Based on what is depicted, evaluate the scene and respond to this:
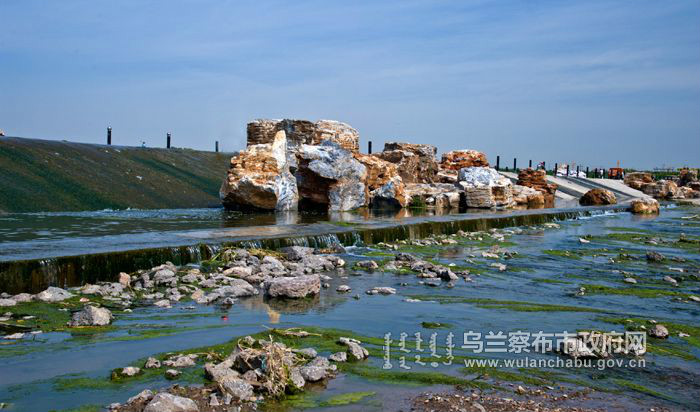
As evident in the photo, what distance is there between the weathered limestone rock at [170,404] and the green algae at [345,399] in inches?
37.4

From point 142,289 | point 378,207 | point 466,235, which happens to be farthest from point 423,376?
point 378,207

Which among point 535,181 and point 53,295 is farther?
point 535,181

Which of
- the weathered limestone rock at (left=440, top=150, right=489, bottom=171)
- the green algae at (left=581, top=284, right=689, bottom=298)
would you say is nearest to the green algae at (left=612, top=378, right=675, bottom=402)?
the green algae at (left=581, top=284, right=689, bottom=298)

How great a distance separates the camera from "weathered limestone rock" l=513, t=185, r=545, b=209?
3356 centimetres

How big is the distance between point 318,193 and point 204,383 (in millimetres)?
18202

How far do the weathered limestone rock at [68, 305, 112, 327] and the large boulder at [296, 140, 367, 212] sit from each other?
628 inches

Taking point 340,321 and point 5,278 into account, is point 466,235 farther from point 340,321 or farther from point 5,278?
point 5,278

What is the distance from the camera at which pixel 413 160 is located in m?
32.8

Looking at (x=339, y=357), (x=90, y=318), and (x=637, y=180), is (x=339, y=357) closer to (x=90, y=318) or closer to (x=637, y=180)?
(x=90, y=318)

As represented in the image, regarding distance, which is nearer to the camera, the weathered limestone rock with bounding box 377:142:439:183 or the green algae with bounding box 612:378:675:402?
the green algae with bounding box 612:378:675:402

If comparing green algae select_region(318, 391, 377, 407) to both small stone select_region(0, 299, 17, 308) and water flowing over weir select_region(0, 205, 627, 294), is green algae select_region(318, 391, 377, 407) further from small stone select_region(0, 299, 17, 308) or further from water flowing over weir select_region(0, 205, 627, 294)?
water flowing over weir select_region(0, 205, 627, 294)

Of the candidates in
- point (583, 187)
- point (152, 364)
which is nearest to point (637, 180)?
point (583, 187)

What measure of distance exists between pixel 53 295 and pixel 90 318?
Result: 150 cm

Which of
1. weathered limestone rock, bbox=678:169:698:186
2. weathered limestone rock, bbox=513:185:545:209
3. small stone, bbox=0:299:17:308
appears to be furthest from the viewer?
weathered limestone rock, bbox=678:169:698:186
